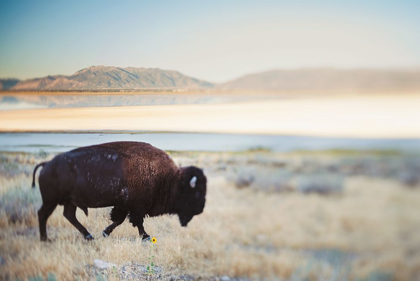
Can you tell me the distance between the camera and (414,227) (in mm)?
1801

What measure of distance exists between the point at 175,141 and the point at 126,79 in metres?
0.53

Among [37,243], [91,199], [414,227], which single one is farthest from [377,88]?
[37,243]

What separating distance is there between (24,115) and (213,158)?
1.42m

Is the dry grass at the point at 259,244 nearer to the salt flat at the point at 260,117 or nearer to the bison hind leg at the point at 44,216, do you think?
the bison hind leg at the point at 44,216

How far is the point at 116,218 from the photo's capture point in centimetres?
225

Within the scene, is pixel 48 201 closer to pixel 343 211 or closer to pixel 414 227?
pixel 343 211

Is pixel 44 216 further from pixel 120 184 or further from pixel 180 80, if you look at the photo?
pixel 180 80

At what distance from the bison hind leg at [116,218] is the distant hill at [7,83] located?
1101mm

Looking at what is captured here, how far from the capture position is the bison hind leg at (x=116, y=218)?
7.27 ft

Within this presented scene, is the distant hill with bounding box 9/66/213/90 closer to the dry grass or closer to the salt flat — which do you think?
the salt flat

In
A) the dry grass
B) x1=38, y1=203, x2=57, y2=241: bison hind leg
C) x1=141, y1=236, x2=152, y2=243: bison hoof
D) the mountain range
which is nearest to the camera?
the dry grass

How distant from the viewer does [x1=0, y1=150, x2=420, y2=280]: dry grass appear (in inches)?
73.4

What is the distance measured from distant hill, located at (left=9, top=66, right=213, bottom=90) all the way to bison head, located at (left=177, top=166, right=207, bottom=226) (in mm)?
578

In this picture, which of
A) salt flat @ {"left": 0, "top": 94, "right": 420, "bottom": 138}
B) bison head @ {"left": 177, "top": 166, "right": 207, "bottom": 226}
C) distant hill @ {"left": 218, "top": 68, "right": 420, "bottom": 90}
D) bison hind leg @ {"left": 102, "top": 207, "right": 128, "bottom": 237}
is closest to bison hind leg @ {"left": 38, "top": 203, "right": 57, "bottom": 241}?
bison hind leg @ {"left": 102, "top": 207, "right": 128, "bottom": 237}
